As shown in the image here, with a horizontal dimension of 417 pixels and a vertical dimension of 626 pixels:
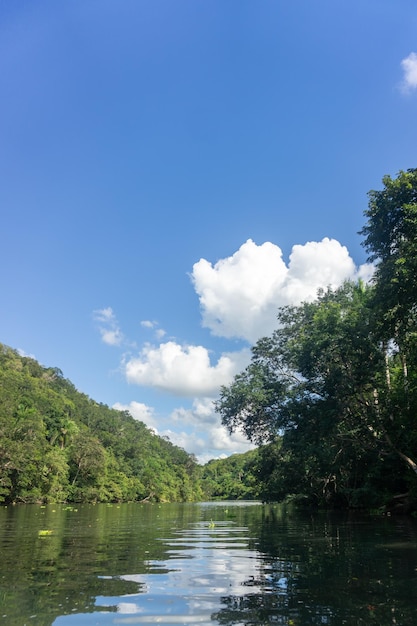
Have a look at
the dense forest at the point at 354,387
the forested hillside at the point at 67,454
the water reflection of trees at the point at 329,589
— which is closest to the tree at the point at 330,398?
the dense forest at the point at 354,387

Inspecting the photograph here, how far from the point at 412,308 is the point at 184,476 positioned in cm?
14182

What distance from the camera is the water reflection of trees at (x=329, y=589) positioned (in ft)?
17.3

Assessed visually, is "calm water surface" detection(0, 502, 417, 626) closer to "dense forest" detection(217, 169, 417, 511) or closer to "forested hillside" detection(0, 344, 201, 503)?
"dense forest" detection(217, 169, 417, 511)

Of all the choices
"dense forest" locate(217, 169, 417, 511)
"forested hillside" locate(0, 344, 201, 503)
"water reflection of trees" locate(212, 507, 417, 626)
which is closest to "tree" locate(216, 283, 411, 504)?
"dense forest" locate(217, 169, 417, 511)

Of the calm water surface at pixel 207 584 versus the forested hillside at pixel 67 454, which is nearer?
the calm water surface at pixel 207 584

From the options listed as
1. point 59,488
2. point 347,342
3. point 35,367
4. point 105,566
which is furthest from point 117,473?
point 105,566

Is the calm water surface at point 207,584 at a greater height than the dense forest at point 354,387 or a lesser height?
lesser

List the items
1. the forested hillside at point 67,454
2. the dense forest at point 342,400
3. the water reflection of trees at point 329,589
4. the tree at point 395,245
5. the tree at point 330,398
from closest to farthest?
the water reflection of trees at point 329,589 → the tree at point 395,245 → the dense forest at point 342,400 → the tree at point 330,398 → the forested hillside at point 67,454

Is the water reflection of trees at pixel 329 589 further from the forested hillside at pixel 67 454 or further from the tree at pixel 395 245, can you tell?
the forested hillside at pixel 67 454

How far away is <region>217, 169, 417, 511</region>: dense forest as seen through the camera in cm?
2061

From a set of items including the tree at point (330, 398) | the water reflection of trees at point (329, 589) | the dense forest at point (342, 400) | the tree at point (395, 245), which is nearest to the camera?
the water reflection of trees at point (329, 589)

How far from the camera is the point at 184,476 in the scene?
494 feet

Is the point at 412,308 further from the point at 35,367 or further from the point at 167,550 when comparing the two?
the point at 35,367

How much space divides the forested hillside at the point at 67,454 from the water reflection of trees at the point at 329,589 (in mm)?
46985
